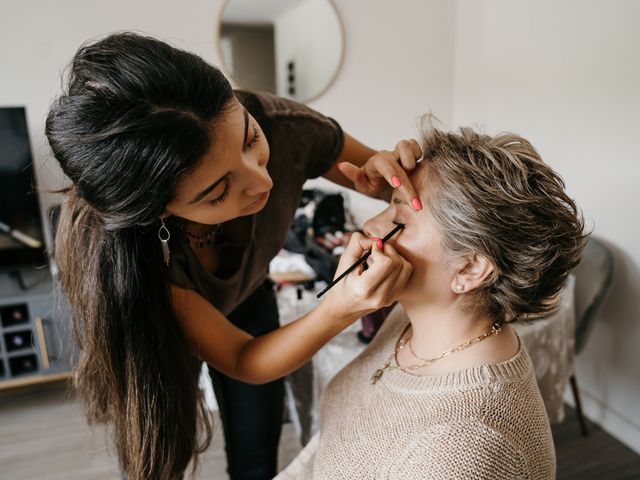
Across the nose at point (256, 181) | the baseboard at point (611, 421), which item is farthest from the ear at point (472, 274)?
the baseboard at point (611, 421)

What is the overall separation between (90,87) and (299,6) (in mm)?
2147

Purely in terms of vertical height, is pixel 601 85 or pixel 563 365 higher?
pixel 601 85

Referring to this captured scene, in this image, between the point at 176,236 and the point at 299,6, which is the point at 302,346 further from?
the point at 299,6

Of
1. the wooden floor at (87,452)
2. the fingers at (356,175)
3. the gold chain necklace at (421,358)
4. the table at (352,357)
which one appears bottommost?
the wooden floor at (87,452)

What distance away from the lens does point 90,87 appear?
1.95 ft

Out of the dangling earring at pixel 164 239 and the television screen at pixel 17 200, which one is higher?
the dangling earring at pixel 164 239

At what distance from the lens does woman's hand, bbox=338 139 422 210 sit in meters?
0.85

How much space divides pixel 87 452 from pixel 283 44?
2.13 metres

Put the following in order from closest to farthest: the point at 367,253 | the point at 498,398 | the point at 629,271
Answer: the point at 498,398
the point at 367,253
the point at 629,271

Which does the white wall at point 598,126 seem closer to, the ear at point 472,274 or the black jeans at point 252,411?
the ear at point 472,274

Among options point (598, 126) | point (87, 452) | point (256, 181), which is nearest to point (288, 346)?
point (256, 181)

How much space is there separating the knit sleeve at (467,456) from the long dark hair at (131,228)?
457 millimetres

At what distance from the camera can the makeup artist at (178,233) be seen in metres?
0.60

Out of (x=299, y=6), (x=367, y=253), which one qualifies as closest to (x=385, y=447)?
(x=367, y=253)
